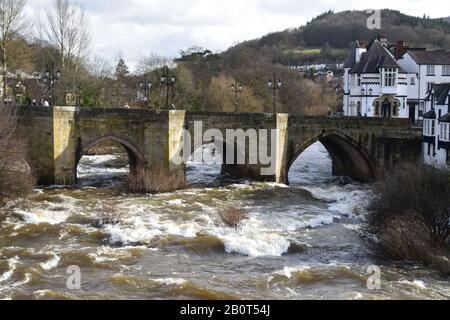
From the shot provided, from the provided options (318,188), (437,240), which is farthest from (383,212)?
(318,188)

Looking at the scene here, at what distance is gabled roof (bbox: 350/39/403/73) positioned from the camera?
55.5 metres

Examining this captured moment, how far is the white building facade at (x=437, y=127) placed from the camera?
40.6 meters

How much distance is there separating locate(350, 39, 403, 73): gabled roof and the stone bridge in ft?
36.5

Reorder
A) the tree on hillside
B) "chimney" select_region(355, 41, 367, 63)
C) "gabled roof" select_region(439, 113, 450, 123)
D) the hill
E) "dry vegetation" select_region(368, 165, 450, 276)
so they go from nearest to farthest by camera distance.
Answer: "dry vegetation" select_region(368, 165, 450, 276)
"gabled roof" select_region(439, 113, 450, 123)
"chimney" select_region(355, 41, 367, 63)
the tree on hillside
the hill

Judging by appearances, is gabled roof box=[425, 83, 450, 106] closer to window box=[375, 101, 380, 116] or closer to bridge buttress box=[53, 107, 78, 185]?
window box=[375, 101, 380, 116]

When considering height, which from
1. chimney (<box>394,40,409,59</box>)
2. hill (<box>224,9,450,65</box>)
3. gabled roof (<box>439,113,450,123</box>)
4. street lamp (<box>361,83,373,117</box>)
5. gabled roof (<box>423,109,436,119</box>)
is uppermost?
hill (<box>224,9,450,65</box>)

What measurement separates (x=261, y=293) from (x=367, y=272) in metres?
4.64

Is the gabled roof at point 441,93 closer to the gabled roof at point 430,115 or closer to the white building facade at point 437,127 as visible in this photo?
the white building facade at point 437,127

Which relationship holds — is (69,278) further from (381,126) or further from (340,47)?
(340,47)

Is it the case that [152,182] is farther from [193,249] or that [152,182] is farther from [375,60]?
[375,60]

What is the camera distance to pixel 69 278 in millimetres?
20859

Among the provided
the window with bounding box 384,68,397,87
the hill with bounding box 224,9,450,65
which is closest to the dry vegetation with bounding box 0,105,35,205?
the window with bounding box 384,68,397,87

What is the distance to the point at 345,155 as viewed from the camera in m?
48.9

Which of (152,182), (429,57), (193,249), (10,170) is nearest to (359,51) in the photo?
(429,57)
